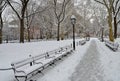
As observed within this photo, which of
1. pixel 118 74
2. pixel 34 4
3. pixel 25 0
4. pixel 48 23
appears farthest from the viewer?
pixel 48 23

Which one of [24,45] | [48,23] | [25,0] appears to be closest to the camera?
[24,45]

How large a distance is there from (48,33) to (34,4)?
688 inches

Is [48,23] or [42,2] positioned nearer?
[42,2]

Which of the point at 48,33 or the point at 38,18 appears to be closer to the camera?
the point at 38,18

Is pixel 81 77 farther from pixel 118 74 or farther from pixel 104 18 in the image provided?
pixel 104 18

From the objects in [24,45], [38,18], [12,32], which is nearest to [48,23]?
[38,18]

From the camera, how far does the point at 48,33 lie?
63.3m

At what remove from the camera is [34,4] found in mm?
46875

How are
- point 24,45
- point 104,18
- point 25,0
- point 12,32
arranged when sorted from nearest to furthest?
point 24,45, point 25,0, point 104,18, point 12,32

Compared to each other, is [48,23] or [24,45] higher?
[48,23]

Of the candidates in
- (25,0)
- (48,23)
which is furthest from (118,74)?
(48,23)

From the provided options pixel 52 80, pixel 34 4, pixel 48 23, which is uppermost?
pixel 34 4

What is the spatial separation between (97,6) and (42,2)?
1198 cm

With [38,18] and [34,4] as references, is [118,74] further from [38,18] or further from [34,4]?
[38,18]
